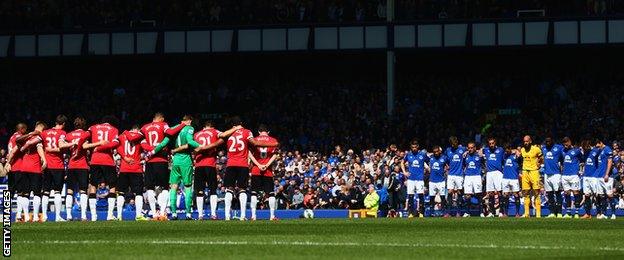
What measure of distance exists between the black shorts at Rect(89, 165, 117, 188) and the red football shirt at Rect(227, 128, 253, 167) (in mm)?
2462

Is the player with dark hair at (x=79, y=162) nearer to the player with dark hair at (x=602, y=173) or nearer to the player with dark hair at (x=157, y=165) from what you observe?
the player with dark hair at (x=157, y=165)

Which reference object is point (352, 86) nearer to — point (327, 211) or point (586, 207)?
point (327, 211)

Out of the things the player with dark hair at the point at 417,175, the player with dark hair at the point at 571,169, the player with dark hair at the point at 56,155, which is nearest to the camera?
the player with dark hair at the point at 56,155

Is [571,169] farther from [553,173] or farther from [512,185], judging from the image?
[512,185]

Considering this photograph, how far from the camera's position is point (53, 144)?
96.4ft

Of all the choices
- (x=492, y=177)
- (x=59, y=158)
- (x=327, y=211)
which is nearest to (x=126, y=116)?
(x=327, y=211)

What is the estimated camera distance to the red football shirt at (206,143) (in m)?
29.5

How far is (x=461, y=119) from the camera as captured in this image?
179 feet

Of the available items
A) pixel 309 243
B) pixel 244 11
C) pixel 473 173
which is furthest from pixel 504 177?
pixel 244 11

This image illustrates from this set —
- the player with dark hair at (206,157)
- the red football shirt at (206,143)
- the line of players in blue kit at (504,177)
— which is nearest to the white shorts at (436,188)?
the line of players in blue kit at (504,177)

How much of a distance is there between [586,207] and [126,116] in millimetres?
29711

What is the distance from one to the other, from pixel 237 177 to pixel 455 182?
408 inches

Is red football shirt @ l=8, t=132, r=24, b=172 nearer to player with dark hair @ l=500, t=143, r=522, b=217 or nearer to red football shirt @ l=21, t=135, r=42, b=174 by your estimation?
red football shirt @ l=21, t=135, r=42, b=174

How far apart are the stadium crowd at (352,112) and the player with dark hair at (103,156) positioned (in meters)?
12.5
